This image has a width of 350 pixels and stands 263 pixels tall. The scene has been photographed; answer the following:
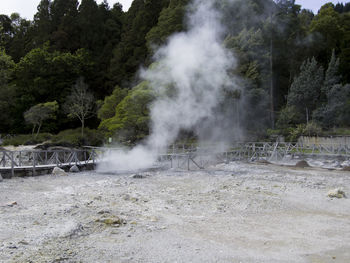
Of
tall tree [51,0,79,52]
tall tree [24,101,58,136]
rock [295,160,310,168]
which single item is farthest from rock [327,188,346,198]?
tall tree [51,0,79,52]

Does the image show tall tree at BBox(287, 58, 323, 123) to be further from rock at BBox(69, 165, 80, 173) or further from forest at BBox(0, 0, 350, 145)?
rock at BBox(69, 165, 80, 173)

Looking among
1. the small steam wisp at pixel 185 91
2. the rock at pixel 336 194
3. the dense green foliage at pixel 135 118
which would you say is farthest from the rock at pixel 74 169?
the rock at pixel 336 194

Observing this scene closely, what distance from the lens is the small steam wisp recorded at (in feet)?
59.5

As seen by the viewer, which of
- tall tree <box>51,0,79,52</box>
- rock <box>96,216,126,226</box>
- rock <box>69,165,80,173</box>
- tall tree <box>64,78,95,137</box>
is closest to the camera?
rock <box>96,216,126,226</box>

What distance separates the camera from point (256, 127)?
81.3ft

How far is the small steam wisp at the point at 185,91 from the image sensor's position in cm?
1815

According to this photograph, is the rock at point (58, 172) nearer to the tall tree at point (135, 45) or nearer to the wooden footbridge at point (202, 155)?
the wooden footbridge at point (202, 155)

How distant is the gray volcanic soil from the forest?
409 inches

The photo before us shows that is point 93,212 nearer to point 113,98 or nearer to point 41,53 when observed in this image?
point 113,98

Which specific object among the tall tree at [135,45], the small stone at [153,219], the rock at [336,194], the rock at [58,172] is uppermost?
the tall tree at [135,45]

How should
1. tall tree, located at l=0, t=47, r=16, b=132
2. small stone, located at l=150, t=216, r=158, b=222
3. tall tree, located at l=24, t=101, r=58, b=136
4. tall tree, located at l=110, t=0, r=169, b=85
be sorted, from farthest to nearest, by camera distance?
tall tree, located at l=110, t=0, r=169, b=85 → tall tree, located at l=24, t=101, r=58, b=136 → tall tree, located at l=0, t=47, r=16, b=132 → small stone, located at l=150, t=216, r=158, b=222

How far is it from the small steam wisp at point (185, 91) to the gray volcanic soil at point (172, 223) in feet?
24.7

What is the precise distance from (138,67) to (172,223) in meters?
28.0

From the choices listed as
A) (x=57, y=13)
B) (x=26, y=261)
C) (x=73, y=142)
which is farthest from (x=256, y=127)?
(x=57, y=13)
